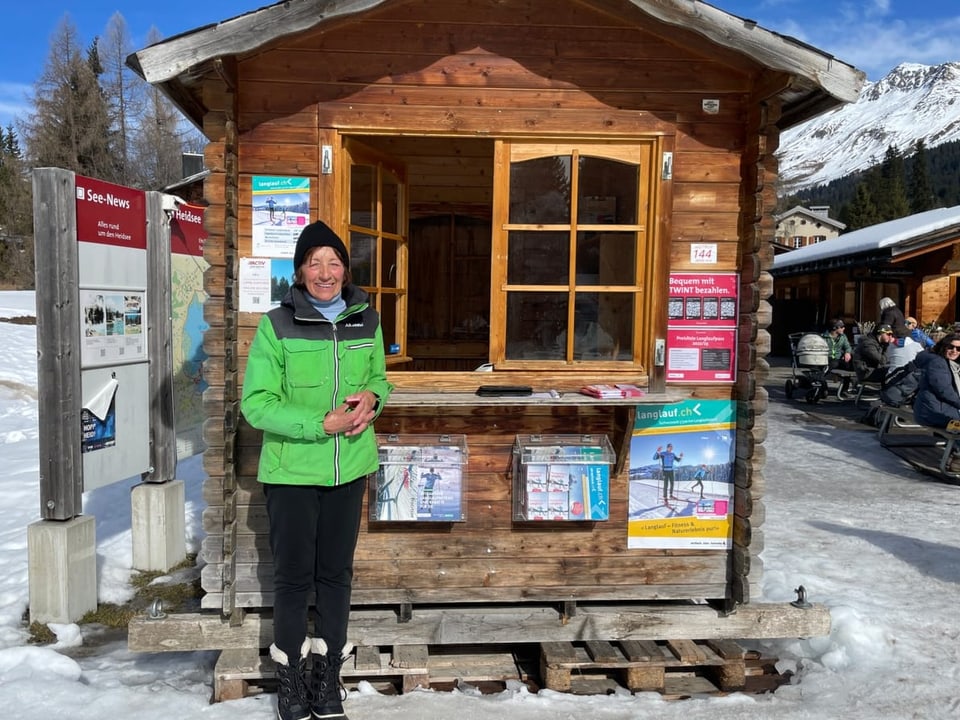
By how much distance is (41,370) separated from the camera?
4.02m

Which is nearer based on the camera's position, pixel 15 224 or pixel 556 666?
pixel 556 666

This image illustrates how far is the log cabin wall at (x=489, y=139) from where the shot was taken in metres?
3.59

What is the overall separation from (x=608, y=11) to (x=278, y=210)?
1881 millimetres

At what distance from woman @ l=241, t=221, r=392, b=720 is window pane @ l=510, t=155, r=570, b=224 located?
1.02m

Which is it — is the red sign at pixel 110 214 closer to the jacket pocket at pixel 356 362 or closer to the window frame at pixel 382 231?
the window frame at pixel 382 231

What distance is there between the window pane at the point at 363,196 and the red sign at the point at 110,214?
1493 mm

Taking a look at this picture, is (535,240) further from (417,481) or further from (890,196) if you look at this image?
(890,196)

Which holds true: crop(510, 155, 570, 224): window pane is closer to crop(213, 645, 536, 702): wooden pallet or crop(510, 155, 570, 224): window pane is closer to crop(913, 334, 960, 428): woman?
crop(213, 645, 536, 702): wooden pallet

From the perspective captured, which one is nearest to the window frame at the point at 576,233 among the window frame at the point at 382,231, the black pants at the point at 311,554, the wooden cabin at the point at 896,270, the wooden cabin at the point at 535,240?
the wooden cabin at the point at 535,240

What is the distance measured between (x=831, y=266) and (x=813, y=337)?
5.63 meters

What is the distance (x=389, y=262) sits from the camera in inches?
170

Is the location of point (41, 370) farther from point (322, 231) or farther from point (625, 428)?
point (625, 428)

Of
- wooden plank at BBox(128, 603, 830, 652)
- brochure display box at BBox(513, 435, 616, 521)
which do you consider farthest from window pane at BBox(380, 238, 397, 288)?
wooden plank at BBox(128, 603, 830, 652)

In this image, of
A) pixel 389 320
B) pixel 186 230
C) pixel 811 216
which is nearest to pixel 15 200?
pixel 186 230
